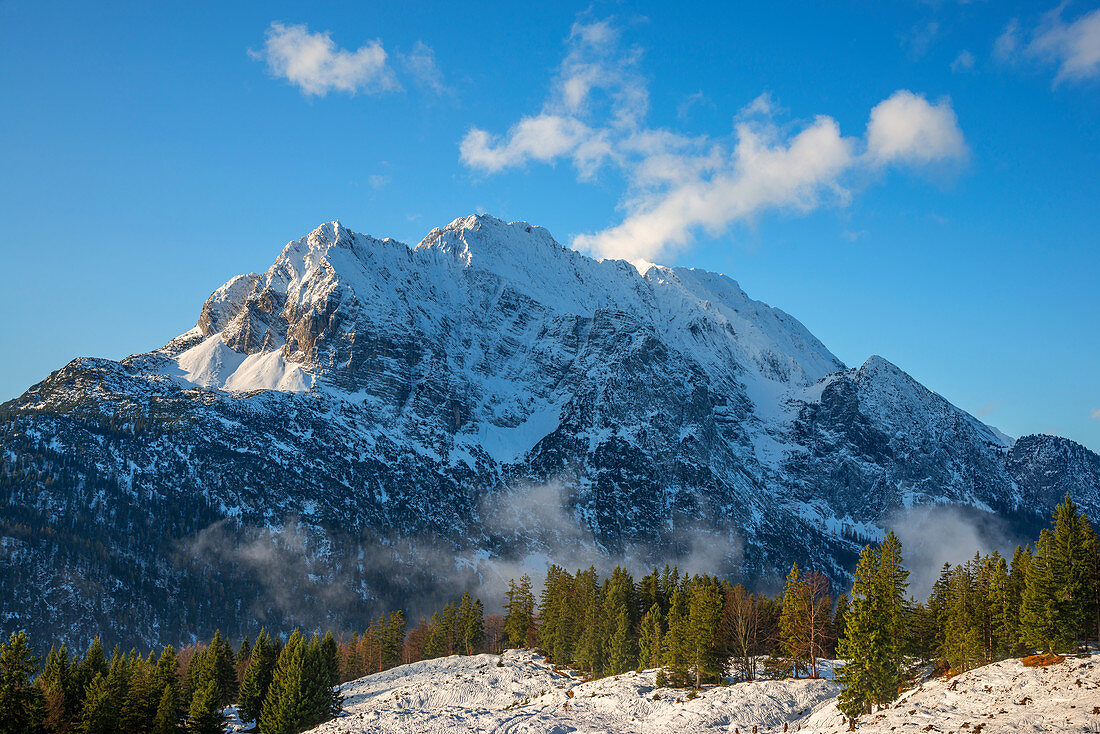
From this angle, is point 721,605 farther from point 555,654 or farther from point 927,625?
point 555,654

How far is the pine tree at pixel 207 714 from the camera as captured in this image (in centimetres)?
7294

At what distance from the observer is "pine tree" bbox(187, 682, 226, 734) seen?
72.9m

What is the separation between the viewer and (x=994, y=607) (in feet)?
208

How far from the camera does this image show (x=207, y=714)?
73.1 m

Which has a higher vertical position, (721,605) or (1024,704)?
(721,605)

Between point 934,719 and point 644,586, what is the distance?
190ft

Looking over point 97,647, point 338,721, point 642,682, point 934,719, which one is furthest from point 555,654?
point 934,719

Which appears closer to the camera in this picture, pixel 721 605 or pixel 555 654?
pixel 721 605

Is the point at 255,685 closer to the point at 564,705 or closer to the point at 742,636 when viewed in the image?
the point at 564,705

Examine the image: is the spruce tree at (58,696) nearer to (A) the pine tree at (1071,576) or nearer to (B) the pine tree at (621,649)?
(B) the pine tree at (621,649)

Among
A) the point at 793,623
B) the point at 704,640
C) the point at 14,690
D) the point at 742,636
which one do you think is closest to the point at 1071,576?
the point at 793,623

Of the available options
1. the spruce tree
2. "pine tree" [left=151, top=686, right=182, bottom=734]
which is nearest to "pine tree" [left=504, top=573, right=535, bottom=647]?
"pine tree" [left=151, top=686, right=182, bottom=734]

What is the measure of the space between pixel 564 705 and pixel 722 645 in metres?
16.8

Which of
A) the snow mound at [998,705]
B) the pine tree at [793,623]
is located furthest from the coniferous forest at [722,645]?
the snow mound at [998,705]
